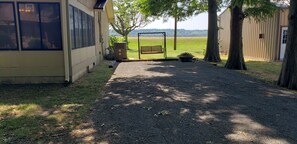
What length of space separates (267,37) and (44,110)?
58.3 feet

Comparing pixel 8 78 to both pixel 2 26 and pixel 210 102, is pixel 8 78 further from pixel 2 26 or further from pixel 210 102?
pixel 210 102

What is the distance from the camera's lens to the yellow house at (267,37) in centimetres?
1872

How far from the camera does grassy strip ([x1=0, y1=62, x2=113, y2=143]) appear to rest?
4.52 meters

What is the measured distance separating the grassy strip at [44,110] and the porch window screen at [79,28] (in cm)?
194

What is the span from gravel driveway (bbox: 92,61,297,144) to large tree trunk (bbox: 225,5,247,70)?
504cm

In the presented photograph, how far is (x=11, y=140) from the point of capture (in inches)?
169

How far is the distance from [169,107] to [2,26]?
19.9ft

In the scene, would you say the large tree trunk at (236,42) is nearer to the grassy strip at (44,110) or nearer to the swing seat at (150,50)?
the swing seat at (150,50)

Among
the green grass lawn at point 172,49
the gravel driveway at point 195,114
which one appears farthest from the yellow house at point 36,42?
the green grass lawn at point 172,49

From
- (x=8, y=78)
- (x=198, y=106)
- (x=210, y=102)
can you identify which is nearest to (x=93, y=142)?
(x=198, y=106)

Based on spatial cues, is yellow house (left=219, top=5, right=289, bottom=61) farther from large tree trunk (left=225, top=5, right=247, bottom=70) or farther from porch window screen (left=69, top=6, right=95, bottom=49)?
porch window screen (left=69, top=6, right=95, bottom=49)

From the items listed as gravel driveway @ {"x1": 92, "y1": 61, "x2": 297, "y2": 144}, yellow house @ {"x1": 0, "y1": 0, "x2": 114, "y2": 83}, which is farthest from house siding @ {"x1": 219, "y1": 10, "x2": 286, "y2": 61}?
yellow house @ {"x1": 0, "y1": 0, "x2": 114, "y2": 83}

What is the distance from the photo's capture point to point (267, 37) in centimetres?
1973

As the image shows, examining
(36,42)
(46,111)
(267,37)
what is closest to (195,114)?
(46,111)
